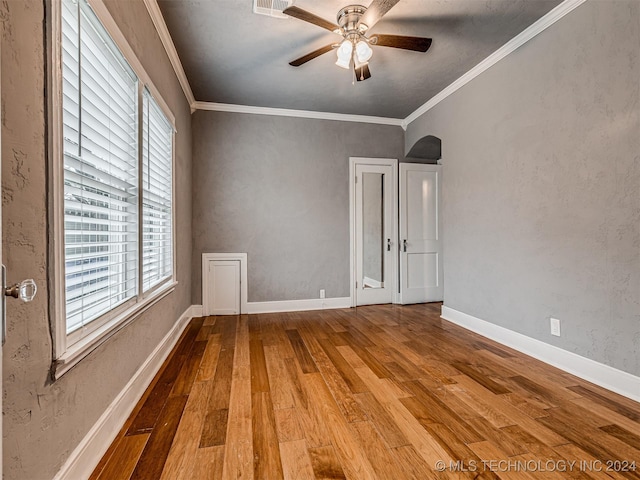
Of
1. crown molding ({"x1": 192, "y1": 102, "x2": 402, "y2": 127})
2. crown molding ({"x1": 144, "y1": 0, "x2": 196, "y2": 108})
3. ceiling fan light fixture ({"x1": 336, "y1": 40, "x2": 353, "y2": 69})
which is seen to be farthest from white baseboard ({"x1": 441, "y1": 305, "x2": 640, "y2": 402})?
crown molding ({"x1": 144, "y1": 0, "x2": 196, "y2": 108})

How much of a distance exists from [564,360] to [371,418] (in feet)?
5.81

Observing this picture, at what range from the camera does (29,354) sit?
1.05m

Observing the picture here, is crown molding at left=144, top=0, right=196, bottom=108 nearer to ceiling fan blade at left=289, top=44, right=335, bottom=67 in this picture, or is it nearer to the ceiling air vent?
the ceiling air vent

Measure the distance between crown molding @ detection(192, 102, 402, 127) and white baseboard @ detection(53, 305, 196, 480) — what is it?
3080 mm

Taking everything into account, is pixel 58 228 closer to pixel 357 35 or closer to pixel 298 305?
pixel 357 35

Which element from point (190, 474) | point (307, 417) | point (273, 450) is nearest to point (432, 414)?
point (307, 417)

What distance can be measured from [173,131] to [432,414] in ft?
10.7

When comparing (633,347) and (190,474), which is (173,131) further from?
(633,347)

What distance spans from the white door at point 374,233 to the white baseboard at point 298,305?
284mm

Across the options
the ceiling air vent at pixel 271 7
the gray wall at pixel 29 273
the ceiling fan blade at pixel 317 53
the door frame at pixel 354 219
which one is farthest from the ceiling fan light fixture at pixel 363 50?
the door frame at pixel 354 219

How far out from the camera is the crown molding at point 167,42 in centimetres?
228

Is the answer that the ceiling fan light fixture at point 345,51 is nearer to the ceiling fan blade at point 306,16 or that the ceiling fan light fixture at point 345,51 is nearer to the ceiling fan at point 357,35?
the ceiling fan at point 357,35

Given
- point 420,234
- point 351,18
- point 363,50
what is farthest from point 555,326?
point 351,18

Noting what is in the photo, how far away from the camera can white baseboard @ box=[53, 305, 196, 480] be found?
4.33 feet
